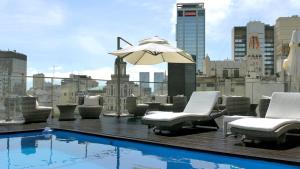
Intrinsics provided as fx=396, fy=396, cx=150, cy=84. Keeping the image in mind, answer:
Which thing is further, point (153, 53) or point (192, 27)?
point (192, 27)

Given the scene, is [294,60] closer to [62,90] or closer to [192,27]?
[62,90]

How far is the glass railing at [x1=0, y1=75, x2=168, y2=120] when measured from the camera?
38.1ft

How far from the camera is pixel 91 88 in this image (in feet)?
47.2

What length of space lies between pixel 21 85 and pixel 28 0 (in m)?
2.65

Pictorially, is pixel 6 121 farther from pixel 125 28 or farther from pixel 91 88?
pixel 125 28

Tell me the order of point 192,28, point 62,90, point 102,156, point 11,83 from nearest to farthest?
point 102,156
point 11,83
point 62,90
point 192,28

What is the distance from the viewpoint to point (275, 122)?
6473mm

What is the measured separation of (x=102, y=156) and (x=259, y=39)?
102 m

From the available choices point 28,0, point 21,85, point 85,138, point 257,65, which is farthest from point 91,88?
point 257,65

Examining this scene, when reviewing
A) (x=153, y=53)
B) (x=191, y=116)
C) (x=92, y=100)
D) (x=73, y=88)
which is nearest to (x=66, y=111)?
(x=92, y=100)

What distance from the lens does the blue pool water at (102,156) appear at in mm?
5781

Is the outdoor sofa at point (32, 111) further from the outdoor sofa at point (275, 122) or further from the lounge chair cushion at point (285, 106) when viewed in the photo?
the lounge chair cushion at point (285, 106)

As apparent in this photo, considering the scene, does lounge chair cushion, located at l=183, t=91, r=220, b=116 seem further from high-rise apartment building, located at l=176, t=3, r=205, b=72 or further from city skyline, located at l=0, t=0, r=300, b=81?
high-rise apartment building, located at l=176, t=3, r=205, b=72

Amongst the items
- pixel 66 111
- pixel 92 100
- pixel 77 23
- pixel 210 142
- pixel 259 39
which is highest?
pixel 259 39
